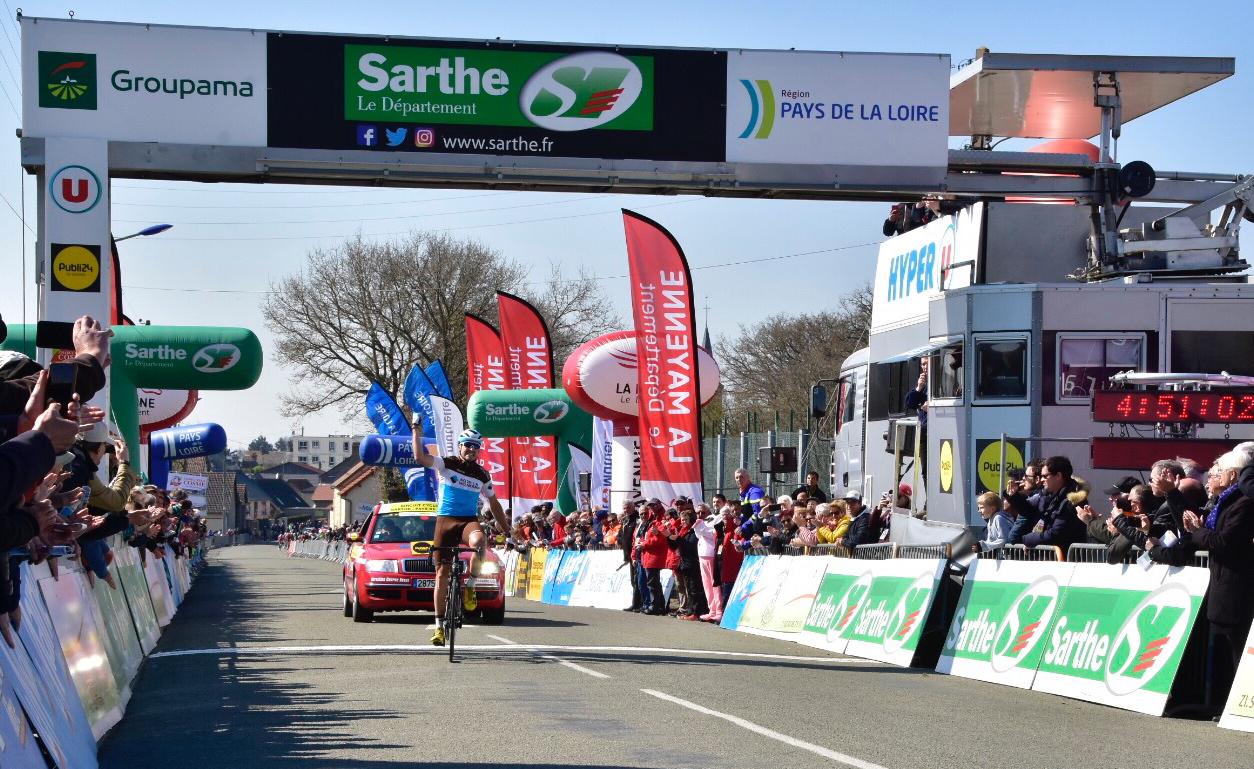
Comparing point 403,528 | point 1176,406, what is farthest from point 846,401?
point 1176,406

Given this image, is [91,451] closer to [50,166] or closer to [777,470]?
[50,166]

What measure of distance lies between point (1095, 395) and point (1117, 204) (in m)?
5.39

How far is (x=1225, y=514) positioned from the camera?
11406mm

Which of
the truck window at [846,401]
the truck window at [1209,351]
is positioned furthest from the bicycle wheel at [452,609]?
the truck window at [846,401]

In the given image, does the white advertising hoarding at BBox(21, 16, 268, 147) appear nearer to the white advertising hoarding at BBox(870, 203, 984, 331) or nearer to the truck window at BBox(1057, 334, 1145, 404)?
the white advertising hoarding at BBox(870, 203, 984, 331)

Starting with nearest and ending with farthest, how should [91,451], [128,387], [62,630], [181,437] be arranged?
1. [62,630]
2. [91,451]
3. [128,387]
4. [181,437]

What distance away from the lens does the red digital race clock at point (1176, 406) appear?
51.4 feet

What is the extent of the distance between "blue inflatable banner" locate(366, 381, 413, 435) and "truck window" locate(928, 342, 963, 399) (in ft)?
107

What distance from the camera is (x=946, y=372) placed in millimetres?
18750

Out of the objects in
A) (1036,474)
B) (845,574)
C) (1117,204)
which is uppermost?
(1117,204)

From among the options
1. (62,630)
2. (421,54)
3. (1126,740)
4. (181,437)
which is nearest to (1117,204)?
(421,54)

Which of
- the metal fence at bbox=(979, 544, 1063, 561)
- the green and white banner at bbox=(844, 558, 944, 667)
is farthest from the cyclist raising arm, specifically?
the metal fence at bbox=(979, 544, 1063, 561)

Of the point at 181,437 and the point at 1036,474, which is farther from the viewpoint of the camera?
the point at 181,437

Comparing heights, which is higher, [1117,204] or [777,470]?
[1117,204]
